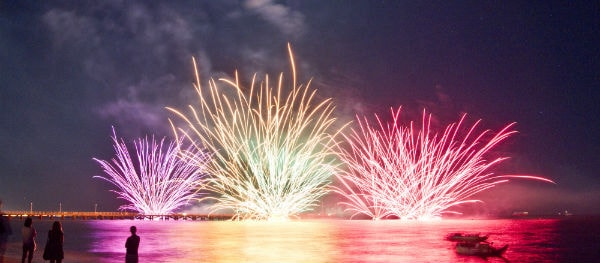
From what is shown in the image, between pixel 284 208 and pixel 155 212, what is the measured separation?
34866 mm

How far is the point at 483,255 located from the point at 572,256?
32.6 feet

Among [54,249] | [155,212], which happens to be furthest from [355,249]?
[155,212]

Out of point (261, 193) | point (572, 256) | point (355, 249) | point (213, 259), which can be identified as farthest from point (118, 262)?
point (572, 256)

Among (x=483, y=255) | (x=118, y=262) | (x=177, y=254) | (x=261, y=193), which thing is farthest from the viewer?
(x=261, y=193)

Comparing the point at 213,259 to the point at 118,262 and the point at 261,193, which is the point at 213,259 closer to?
the point at 118,262

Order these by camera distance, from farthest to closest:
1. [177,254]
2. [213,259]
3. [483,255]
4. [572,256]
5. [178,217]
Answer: [178,217] < [572,256] < [483,255] < [177,254] < [213,259]

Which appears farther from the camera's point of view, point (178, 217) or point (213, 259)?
point (178, 217)

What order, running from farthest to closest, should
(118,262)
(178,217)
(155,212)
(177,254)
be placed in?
(178,217)
(155,212)
(177,254)
(118,262)

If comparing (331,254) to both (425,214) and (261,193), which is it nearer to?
(261,193)

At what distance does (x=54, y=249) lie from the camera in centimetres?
1611

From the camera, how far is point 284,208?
57562 millimetres

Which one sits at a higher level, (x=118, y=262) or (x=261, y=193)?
(x=261, y=193)

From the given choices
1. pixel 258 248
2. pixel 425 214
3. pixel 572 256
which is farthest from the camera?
pixel 425 214

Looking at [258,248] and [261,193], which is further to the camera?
[261,193]
